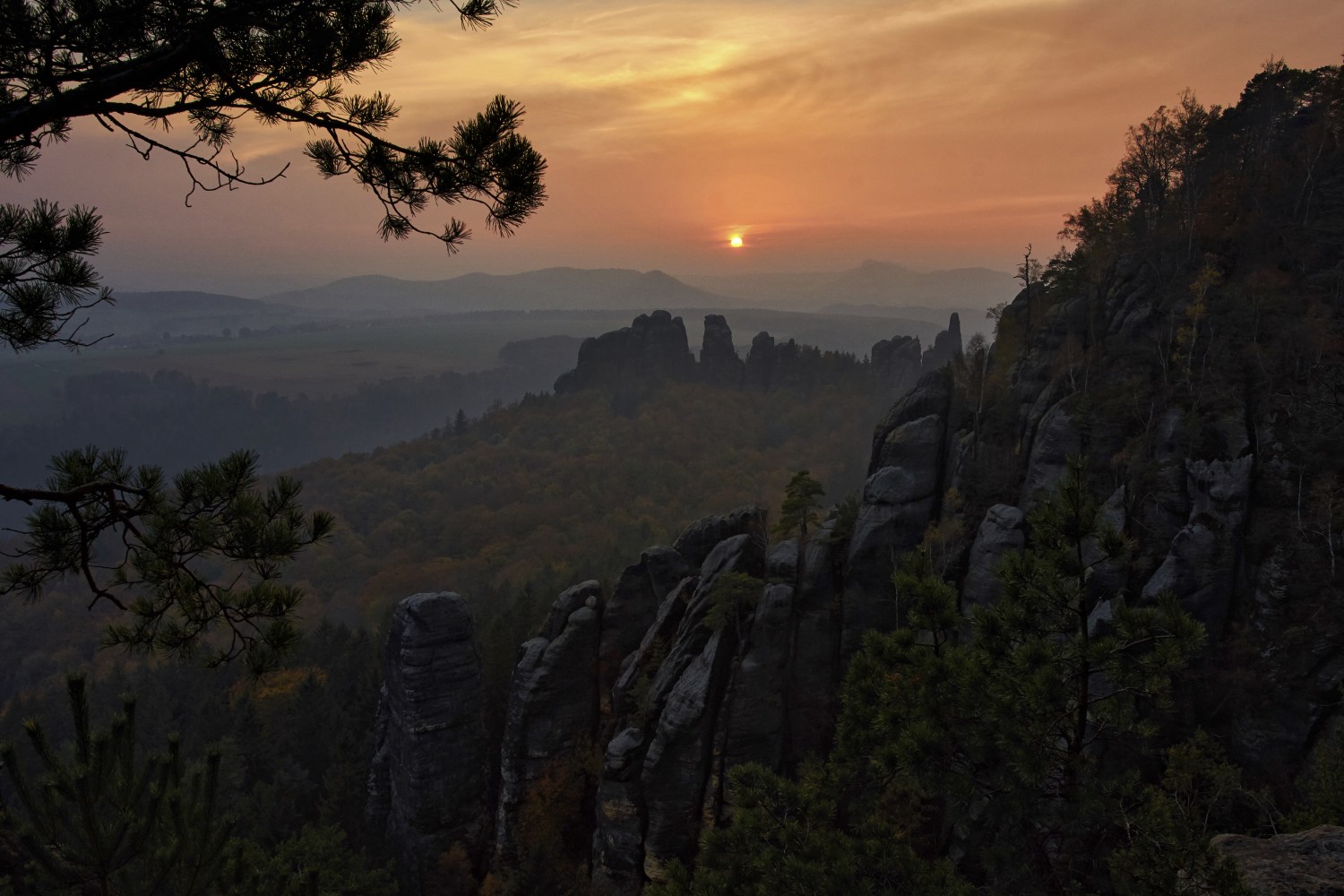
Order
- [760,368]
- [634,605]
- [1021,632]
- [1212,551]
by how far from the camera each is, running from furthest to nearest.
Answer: [760,368] → [634,605] → [1212,551] → [1021,632]

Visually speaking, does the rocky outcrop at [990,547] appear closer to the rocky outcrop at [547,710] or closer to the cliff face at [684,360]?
the rocky outcrop at [547,710]

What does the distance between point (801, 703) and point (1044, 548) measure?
23.5 metres

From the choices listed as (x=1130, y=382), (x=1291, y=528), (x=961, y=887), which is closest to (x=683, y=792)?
(x=961, y=887)

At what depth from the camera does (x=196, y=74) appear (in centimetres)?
646

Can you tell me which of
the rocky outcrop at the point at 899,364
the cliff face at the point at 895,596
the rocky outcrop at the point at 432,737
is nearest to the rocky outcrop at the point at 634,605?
the cliff face at the point at 895,596

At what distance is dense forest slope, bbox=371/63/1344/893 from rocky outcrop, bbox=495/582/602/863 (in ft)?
0.55

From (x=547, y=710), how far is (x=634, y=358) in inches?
4498

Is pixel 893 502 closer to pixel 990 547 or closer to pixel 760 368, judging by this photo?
pixel 990 547

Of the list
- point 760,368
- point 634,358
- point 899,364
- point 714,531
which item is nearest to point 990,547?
point 714,531

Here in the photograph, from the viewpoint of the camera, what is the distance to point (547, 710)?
115 ft

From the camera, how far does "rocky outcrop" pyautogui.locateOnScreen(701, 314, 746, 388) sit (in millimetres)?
141500

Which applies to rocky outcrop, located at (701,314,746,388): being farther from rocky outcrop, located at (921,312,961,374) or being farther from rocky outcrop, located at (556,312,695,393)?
rocky outcrop, located at (921,312,961,374)

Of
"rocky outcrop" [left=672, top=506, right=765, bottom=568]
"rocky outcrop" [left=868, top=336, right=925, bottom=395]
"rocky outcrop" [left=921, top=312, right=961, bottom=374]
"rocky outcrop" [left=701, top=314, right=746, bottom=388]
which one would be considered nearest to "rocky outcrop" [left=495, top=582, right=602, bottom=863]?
"rocky outcrop" [left=672, top=506, right=765, bottom=568]

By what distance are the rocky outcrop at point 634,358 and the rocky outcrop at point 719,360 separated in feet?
11.6
